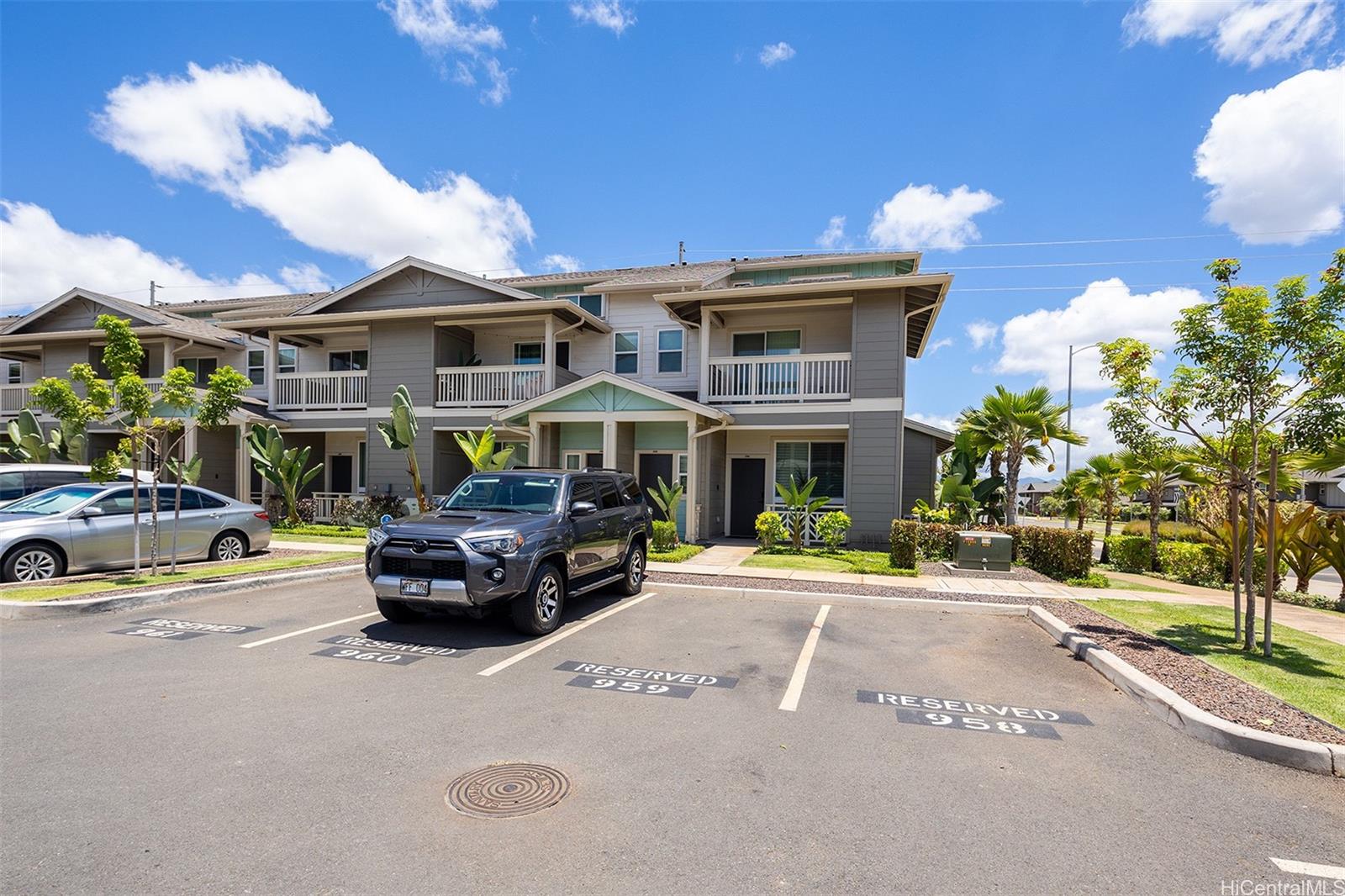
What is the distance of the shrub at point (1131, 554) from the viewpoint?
1493cm

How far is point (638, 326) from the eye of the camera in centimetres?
2000

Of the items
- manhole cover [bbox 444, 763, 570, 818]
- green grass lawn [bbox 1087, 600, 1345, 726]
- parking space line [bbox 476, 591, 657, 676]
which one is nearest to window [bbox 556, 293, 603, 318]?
parking space line [bbox 476, 591, 657, 676]

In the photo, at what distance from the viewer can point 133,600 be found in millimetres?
8664

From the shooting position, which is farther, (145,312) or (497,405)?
(145,312)

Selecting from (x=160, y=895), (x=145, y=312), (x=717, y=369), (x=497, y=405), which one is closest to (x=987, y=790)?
(x=160, y=895)

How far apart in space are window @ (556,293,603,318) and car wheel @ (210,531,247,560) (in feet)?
36.3

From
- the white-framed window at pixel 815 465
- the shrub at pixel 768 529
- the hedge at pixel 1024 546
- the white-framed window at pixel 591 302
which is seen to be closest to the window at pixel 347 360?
the white-framed window at pixel 591 302

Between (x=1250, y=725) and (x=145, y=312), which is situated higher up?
(x=145, y=312)

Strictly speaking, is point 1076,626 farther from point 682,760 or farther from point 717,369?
point 717,369

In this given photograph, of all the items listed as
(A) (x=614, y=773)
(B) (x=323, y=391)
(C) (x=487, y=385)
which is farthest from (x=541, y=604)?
(B) (x=323, y=391)

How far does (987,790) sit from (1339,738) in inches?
110

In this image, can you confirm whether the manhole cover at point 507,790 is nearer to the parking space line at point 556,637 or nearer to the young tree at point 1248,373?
the parking space line at point 556,637

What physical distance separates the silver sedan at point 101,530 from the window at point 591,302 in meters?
11.1

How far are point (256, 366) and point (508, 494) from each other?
2007cm
